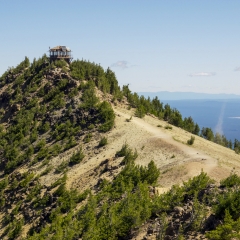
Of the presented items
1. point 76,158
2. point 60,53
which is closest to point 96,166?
point 76,158

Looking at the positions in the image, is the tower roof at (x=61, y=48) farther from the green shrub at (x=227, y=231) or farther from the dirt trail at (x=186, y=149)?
the green shrub at (x=227, y=231)

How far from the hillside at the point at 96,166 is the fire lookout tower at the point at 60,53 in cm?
314

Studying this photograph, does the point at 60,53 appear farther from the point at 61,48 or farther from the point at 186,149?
the point at 186,149

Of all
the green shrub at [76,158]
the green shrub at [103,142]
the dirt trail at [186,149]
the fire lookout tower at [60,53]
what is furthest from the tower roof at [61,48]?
the green shrub at [76,158]

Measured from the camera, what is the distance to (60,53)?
3147 inches

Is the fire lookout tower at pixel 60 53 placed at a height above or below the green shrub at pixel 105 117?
above

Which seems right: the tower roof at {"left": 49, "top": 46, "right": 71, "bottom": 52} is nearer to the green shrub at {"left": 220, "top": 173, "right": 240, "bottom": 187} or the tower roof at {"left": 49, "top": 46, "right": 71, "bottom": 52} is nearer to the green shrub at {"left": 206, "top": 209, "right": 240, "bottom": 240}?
the green shrub at {"left": 220, "top": 173, "right": 240, "bottom": 187}

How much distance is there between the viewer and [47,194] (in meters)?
40.0

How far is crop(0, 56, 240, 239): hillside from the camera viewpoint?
24094 mm

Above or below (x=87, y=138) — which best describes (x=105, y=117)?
above

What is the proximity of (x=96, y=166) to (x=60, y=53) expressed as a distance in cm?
4643

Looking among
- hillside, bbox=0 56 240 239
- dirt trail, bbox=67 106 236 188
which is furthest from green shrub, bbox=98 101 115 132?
dirt trail, bbox=67 106 236 188

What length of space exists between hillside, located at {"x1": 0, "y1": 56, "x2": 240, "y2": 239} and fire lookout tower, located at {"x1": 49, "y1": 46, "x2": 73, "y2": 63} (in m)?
3.14

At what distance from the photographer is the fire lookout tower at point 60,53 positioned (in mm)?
79500
